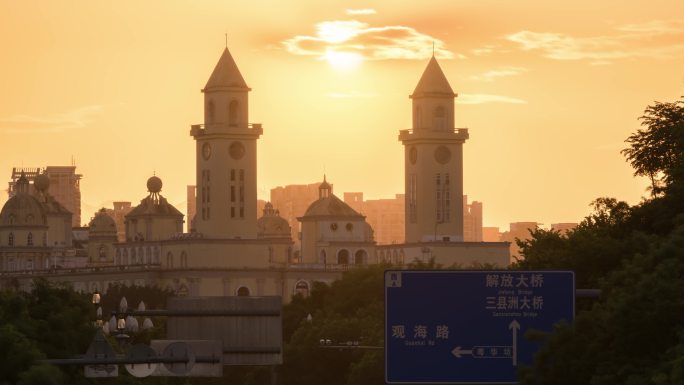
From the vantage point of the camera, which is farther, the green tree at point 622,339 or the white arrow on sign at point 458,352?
the white arrow on sign at point 458,352

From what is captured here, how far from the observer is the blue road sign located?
59.2 meters

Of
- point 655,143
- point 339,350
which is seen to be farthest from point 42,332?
point 339,350

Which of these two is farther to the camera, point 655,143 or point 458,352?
point 655,143

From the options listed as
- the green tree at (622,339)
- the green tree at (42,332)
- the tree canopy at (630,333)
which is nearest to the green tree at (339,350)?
the green tree at (42,332)

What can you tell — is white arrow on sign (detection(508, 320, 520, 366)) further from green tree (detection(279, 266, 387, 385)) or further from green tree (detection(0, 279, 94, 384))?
green tree (detection(279, 266, 387, 385))

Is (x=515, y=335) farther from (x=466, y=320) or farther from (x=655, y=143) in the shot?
(x=655, y=143)

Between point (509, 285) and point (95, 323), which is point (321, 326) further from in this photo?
point (509, 285)

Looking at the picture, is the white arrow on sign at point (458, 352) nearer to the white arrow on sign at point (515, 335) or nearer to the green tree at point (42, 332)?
the white arrow on sign at point (515, 335)

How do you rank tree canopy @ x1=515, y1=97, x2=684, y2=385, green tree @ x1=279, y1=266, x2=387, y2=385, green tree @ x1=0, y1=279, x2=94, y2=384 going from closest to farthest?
1. tree canopy @ x1=515, y1=97, x2=684, y2=385
2. green tree @ x1=0, y1=279, x2=94, y2=384
3. green tree @ x1=279, y1=266, x2=387, y2=385

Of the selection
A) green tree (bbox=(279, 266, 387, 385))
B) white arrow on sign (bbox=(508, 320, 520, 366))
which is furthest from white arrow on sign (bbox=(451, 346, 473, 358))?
green tree (bbox=(279, 266, 387, 385))

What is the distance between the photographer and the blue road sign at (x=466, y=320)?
59250mm

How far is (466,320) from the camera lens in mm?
59375

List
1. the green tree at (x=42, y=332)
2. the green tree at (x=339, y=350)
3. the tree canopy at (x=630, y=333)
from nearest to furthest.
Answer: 1. the tree canopy at (x=630, y=333)
2. the green tree at (x=42, y=332)
3. the green tree at (x=339, y=350)

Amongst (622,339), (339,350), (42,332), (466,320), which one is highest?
(466,320)
